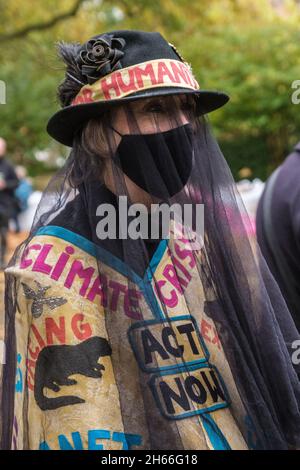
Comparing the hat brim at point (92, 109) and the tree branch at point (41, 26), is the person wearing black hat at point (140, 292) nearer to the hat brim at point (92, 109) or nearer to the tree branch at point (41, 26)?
the hat brim at point (92, 109)

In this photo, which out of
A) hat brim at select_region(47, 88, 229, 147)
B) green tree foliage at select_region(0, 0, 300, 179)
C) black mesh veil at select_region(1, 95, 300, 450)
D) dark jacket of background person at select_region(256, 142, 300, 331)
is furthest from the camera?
green tree foliage at select_region(0, 0, 300, 179)

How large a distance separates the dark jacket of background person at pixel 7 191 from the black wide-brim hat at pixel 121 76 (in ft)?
28.9

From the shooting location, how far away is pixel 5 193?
1126cm

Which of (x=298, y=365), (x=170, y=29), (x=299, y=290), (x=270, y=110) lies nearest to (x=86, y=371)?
(x=298, y=365)

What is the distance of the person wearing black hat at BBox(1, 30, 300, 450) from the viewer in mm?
2105

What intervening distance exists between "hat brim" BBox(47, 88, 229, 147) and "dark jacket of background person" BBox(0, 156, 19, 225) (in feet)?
28.7

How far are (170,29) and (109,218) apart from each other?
13.6 meters

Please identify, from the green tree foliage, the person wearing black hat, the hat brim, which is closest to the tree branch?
the green tree foliage

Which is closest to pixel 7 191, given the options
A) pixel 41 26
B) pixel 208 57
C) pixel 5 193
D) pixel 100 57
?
pixel 5 193

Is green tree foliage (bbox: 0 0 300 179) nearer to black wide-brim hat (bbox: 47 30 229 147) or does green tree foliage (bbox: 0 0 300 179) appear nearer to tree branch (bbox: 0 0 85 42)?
tree branch (bbox: 0 0 85 42)

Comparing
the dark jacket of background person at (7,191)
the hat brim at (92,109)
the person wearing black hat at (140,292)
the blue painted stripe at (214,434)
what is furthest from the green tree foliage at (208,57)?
the blue painted stripe at (214,434)

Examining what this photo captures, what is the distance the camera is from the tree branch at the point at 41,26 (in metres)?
15.7

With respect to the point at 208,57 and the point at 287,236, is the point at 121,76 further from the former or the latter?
the point at 208,57

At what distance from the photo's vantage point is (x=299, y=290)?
3283 mm
